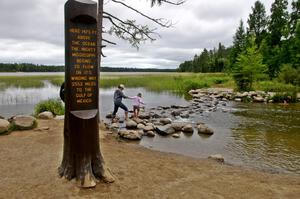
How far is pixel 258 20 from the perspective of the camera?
50562 mm

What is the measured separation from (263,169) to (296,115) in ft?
37.3

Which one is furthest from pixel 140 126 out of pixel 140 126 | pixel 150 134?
pixel 150 134

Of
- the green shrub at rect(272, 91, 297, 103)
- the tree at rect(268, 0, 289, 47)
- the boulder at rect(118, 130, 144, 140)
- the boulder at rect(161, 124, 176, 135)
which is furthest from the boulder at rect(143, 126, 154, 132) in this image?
the tree at rect(268, 0, 289, 47)

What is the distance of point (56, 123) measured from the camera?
39.3ft

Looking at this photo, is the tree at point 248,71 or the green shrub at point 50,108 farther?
the tree at point 248,71

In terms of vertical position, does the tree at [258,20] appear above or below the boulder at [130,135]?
above

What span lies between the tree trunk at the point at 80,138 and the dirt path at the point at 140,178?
0.22m

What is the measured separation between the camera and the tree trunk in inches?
214

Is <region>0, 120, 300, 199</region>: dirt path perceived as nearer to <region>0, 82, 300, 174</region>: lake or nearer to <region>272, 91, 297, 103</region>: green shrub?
<region>0, 82, 300, 174</region>: lake

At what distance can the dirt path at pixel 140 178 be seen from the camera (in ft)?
17.4

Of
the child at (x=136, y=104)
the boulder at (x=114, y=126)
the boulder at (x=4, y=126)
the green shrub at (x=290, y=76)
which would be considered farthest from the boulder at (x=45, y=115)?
the green shrub at (x=290, y=76)

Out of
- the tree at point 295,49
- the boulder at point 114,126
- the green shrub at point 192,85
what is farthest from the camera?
the tree at point 295,49

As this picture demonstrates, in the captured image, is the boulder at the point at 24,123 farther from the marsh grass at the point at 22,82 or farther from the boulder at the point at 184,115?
the marsh grass at the point at 22,82

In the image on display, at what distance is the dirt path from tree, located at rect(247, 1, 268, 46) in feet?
155
